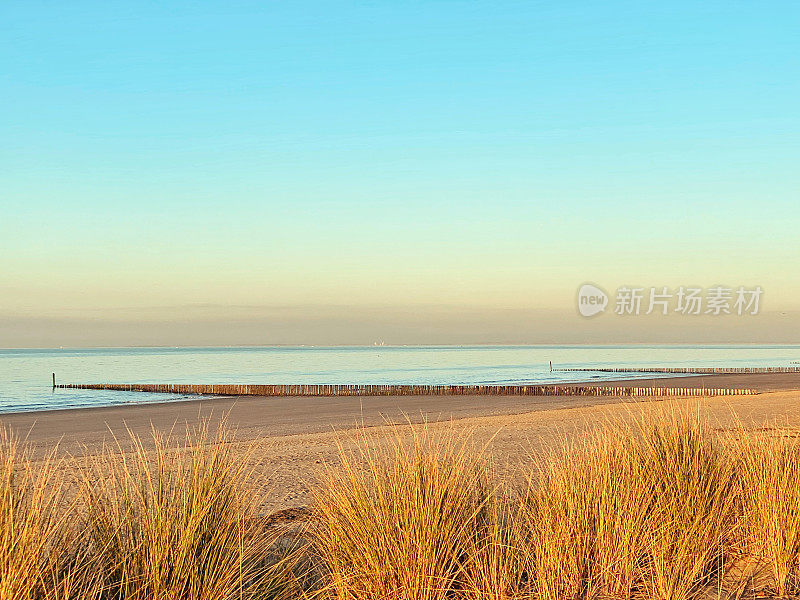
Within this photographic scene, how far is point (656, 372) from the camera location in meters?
56.8

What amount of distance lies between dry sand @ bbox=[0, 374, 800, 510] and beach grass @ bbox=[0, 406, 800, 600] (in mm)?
1359

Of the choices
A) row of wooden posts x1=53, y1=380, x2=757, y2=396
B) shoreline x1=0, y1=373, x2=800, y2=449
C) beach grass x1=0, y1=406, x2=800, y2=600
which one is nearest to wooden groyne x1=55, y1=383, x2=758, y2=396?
row of wooden posts x1=53, y1=380, x2=757, y2=396

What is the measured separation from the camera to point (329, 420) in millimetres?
22281

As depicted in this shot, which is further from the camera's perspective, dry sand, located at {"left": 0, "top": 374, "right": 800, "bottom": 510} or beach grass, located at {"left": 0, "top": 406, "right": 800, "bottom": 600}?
dry sand, located at {"left": 0, "top": 374, "right": 800, "bottom": 510}

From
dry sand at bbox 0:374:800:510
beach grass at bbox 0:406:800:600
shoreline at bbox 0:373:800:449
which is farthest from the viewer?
shoreline at bbox 0:373:800:449

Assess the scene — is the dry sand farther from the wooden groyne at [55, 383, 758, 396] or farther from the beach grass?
the wooden groyne at [55, 383, 758, 396]

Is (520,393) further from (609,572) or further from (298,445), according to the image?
(609,572)

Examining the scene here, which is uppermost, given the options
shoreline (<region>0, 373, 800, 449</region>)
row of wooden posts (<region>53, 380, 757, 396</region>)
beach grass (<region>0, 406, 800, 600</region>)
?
beach grass (<region>0, 406, 800, 600</region>)

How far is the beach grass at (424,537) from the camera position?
12.2 feet

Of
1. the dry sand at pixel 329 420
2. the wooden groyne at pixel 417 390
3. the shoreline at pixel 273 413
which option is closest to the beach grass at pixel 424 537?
the dry sand at pixel 329 420

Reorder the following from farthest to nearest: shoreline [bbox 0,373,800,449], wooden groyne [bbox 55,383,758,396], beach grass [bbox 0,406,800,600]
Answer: wooden groyne [bbox 55,383,758,396]
shoreline [bbox 0,373,800,449]
beach grass [bbox 0,406,800,600]

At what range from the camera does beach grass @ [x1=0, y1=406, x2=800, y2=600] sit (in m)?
3.71

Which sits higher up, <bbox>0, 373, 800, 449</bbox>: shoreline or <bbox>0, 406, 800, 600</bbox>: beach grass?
<bbox>0, 406, 800, 600</bbox>: beach grass

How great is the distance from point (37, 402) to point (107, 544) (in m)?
33.2
